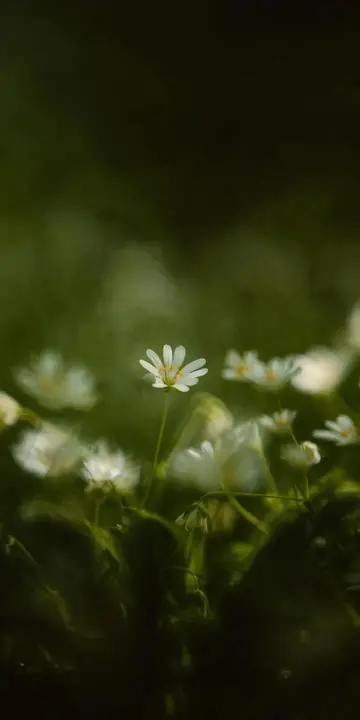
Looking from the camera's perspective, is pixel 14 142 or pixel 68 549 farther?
pixel 14 142

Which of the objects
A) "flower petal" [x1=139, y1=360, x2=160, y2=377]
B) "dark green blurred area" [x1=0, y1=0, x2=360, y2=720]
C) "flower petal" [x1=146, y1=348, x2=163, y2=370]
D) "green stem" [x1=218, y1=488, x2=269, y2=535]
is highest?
"dark green blurred area" [x1=0, y1=0, x2=360, y2=720]

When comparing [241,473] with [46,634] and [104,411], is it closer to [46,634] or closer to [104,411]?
[104,411]

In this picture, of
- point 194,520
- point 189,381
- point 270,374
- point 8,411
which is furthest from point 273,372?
point 8,411

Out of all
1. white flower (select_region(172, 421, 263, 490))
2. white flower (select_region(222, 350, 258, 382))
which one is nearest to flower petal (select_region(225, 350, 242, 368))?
white flower (select_region(222, 350, 258, 382))

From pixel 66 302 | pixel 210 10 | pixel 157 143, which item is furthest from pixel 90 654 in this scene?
pixel 210 10

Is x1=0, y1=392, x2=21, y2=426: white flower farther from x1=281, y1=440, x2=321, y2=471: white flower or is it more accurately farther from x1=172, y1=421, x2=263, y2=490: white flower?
x1=281, y1=440, x2=321, y2=471: white flower
